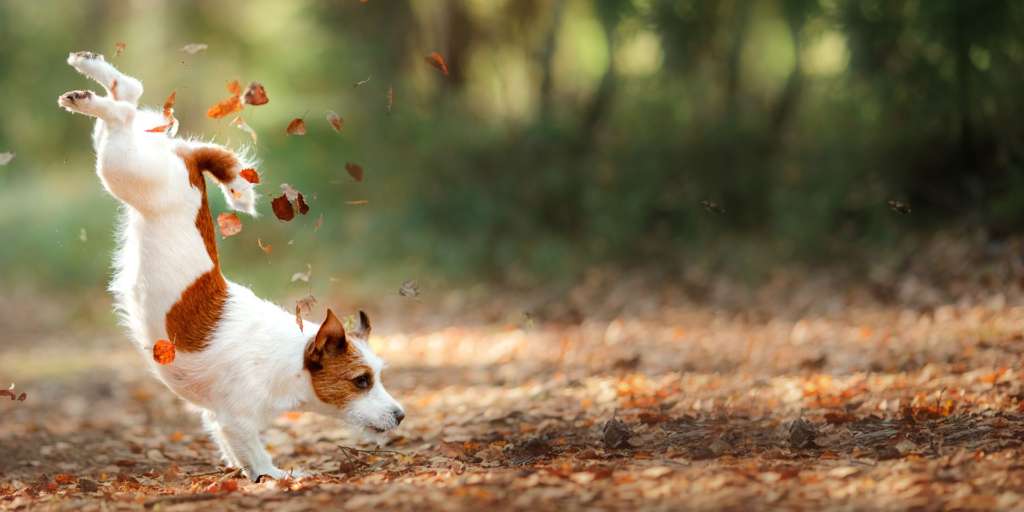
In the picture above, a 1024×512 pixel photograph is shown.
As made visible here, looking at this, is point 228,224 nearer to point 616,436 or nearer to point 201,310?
point 201,310

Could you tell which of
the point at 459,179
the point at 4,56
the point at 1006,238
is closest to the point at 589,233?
the point at 459,179

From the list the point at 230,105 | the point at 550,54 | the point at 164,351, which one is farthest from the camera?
the point at 550,54

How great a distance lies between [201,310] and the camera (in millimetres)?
5281

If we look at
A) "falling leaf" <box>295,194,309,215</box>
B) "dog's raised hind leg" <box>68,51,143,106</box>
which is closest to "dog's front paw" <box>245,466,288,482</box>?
"falling leaf" <box>295,194,309,215</box>

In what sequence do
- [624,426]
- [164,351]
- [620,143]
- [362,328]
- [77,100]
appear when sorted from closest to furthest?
[77,100] < [164,351] < [362,328] < [624,426] < [620,143]

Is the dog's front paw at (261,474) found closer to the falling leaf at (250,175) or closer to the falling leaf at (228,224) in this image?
the falling leaf at (228,224)

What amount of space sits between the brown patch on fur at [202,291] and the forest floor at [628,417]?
0.75 m

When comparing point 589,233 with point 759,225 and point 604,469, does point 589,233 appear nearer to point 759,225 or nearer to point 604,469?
point 759,225

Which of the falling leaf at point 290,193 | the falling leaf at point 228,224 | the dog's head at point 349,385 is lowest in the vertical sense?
the dog's head at point 349,385

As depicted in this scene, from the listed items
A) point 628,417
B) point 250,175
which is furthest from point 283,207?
point 628,417

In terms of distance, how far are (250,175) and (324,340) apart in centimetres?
94

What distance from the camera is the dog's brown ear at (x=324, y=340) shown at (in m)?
5.29

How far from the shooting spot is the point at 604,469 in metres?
4.96

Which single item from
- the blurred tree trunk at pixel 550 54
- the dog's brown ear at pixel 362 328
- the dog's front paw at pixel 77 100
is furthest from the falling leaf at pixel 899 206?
the blurred tree trunk at pixel 550 54
